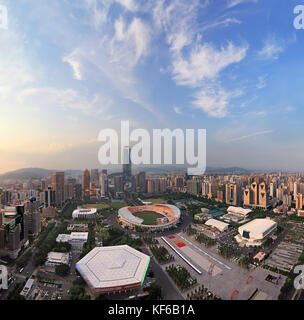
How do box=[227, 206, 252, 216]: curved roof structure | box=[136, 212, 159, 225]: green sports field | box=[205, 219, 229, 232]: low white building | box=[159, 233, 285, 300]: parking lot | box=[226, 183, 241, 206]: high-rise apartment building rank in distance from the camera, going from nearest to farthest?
1. box=[159, 233, 285, 300]: parking lot
2. box=[205, 219, 229, 232]: low white building
3. box=[136, 212, 159, 225]: green sports field
4. box=[227, 206, 252, 216]: curved roof structure
5. box=[226, 183, 241, 206]: high-rise apartment building

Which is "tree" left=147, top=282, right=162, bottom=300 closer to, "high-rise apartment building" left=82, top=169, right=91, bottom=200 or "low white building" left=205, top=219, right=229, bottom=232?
"low white building" left=205, top=219, right=229, bottom=232

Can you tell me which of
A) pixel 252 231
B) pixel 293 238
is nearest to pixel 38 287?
pixel 252 231

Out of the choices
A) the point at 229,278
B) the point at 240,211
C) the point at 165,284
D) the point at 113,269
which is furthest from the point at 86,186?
the point at 229,278

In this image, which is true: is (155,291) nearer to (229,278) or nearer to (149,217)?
(229,278)

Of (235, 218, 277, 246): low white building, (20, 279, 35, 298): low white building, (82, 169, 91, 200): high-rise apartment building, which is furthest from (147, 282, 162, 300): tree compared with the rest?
(82, 169, 91, 200): high-rise apartment building

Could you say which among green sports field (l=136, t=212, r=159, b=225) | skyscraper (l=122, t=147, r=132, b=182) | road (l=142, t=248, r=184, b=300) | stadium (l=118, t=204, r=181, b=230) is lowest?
road (l=142, t=248, r=184, b=300)

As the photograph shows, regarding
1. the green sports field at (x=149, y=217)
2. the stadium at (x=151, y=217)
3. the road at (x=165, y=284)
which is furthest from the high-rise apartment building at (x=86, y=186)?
the road at (x=165, y=284)
